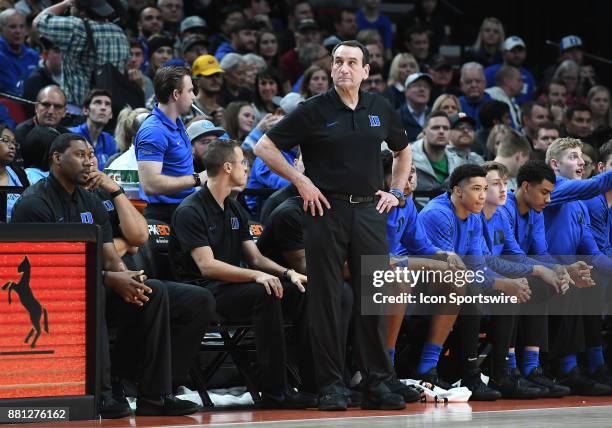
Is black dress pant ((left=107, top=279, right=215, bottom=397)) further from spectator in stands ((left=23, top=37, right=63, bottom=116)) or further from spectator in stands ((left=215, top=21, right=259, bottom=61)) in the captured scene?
spectator in stands ((left=215, top=21, right=259, bottom=61))

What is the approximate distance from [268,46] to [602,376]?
643cm

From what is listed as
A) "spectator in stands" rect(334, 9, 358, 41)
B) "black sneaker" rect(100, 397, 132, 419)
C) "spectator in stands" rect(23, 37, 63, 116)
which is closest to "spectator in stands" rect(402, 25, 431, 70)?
"spectator in stands" rect(334, 9, 358, 41)

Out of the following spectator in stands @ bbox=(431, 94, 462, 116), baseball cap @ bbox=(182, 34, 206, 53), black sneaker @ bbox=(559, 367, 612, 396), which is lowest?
black sneaker @ bbox=(559, 367, 612, 396)

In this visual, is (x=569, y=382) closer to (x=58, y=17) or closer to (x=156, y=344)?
(x=156, y=344)

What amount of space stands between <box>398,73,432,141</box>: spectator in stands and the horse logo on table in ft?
22.7

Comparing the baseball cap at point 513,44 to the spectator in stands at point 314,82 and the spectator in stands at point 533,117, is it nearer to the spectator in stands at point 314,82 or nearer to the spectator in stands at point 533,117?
the spectator in stands at point 533,117

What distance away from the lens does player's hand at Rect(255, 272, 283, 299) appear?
25.3ft

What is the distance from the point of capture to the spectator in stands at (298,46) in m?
14.3

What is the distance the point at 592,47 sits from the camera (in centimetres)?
1806

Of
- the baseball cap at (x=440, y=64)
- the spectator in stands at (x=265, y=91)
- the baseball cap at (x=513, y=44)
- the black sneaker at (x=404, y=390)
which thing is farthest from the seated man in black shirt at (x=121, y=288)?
the baseball cap at (x=513, y=44)

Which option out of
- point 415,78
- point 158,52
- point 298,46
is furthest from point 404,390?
point 298,46

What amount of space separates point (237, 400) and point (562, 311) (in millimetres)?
2825

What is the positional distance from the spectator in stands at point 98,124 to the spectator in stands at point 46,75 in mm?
1149

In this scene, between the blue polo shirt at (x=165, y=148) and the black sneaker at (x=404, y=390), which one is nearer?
the black sneaker at (x=404, y=390)
